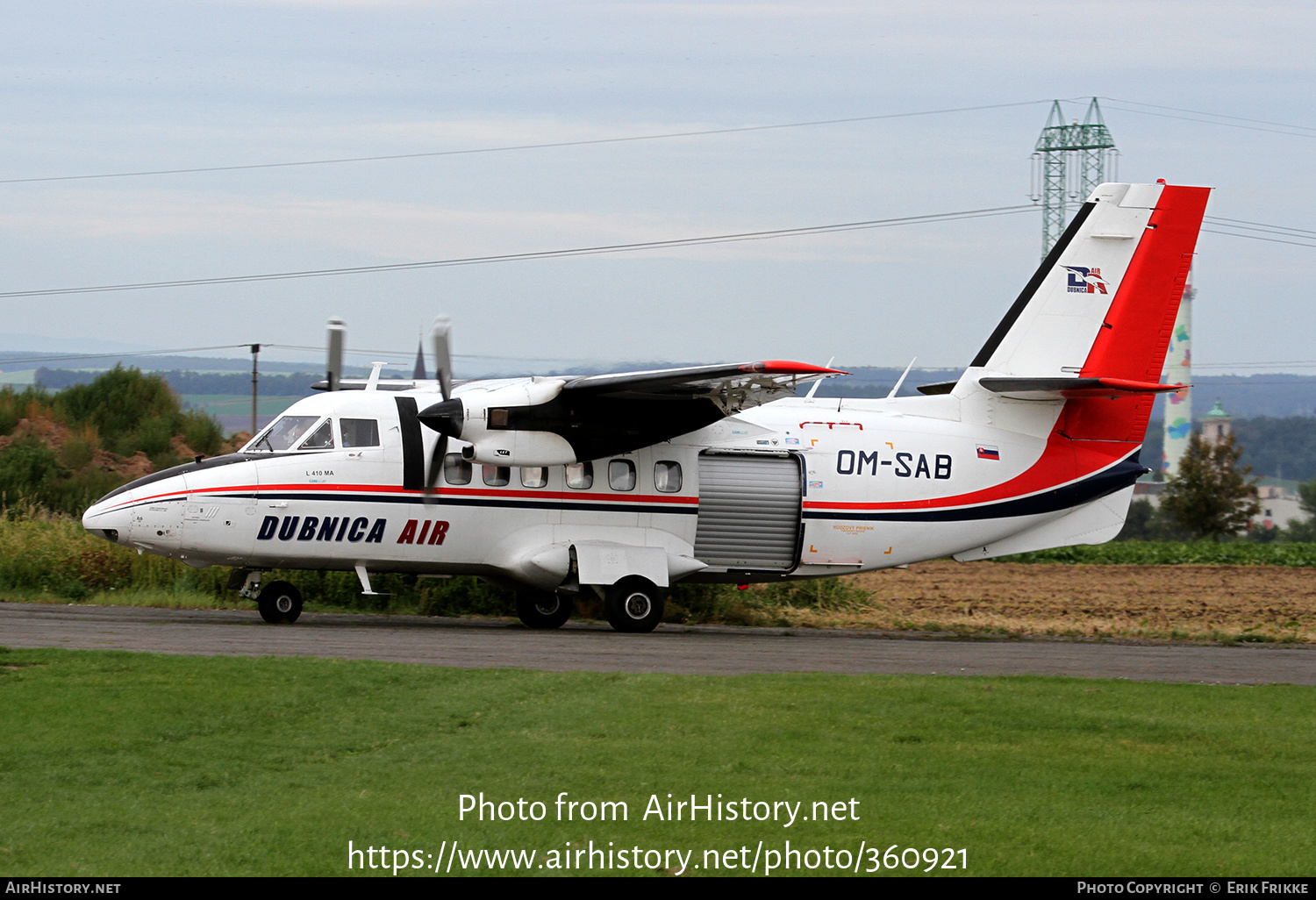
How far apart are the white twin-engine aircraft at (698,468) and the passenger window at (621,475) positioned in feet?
0.09

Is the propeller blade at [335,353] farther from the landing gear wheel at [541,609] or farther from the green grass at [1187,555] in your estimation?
the green grass at [1187,555]

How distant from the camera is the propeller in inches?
714

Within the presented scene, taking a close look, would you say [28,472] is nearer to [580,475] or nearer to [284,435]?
[284,435]

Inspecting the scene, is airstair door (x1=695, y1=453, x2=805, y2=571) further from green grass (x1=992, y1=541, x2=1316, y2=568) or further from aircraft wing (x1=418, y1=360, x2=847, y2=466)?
green grass (x1=992, y1=541, x2=1316, y2=568)

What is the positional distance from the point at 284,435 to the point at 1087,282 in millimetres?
12455

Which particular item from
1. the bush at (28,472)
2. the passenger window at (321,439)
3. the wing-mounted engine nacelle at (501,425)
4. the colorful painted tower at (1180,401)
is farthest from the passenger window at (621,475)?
the colorful painted tower at (1180,401)

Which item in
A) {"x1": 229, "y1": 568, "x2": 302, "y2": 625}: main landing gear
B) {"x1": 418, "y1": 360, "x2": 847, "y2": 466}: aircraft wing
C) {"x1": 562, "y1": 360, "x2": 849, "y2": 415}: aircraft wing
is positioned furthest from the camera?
{"x1": 229, "y1": 568, "x2": 302, "y2": 625}: main landing gear

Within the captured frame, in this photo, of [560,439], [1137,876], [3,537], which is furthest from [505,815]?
[3,537]

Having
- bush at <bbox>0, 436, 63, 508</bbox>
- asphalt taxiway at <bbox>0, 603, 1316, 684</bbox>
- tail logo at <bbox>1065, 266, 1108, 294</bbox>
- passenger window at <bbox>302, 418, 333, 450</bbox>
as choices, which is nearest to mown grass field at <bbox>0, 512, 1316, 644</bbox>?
asphalt taxiway at <bbox>0, 603, 1316, 684</bbox>

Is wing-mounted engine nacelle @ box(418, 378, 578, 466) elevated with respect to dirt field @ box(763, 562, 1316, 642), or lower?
elevated

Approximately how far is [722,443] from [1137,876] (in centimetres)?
1324

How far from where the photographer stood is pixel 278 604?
752 inches

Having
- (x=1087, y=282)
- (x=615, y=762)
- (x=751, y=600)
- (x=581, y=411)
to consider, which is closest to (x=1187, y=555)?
(x=751, y=600)

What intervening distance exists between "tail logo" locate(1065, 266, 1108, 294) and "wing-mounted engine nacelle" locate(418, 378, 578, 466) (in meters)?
8.36
